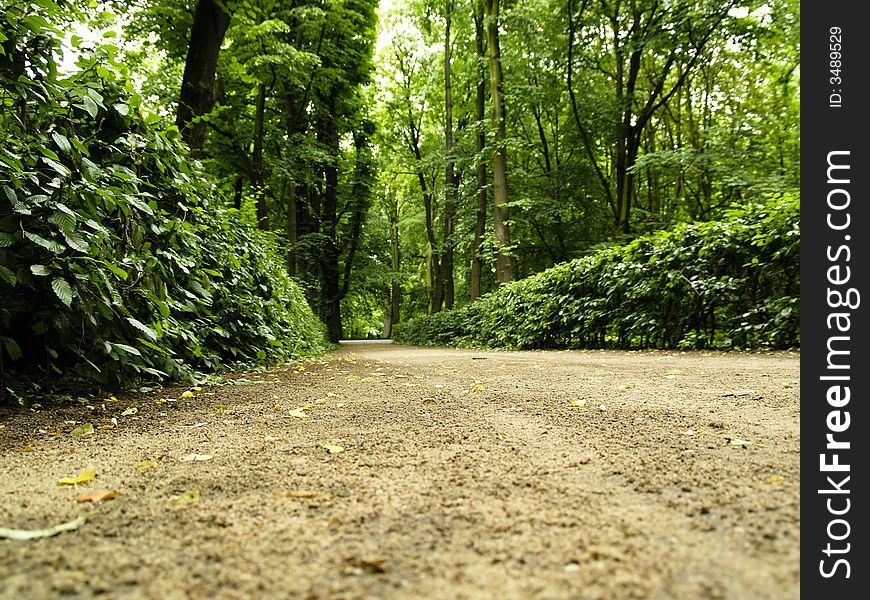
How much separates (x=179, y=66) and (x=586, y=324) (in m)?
9.09

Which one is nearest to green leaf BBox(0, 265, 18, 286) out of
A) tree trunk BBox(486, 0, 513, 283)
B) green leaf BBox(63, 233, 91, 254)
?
green leaf BBox(63, 233, 91, 254)

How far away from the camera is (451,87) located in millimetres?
19359

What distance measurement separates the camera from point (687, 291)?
6445mm

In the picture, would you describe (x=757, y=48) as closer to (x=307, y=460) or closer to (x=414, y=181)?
(x=307, y=460)

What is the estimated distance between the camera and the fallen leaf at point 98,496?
1249 millimetres

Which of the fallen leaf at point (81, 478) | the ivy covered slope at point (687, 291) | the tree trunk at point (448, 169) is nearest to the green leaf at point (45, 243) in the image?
the fallen leaf at point (81, 478)

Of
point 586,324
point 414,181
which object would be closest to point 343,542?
point 586,324

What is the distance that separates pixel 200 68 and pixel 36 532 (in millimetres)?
6416

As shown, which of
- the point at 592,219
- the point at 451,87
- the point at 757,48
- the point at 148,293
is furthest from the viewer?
the point at 451,87

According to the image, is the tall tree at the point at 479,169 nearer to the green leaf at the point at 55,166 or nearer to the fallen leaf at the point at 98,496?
the green leaf at the point at 55,166

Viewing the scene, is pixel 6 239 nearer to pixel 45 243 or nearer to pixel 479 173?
pixel 45 243

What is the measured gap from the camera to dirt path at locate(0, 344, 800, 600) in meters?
0.83
